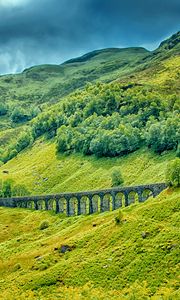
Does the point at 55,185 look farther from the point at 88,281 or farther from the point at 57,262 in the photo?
the point at 88,281

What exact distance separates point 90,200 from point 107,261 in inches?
2256

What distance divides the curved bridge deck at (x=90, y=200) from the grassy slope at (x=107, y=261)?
18.3m

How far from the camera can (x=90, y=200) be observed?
146m

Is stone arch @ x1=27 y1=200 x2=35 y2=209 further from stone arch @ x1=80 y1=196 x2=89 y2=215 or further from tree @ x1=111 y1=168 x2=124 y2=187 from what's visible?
tree @ x1=111 y1=168 x2=124 y2=187

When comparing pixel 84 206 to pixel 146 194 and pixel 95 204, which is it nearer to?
pixel 95 204

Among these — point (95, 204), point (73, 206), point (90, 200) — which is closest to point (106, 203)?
point (90, 200)

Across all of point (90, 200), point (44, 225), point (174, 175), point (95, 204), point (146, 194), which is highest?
point (174, 175)

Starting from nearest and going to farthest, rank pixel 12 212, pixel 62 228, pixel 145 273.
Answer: pixel 145 273
pixel 62 228
pixel 12 212

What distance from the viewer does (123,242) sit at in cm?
9356

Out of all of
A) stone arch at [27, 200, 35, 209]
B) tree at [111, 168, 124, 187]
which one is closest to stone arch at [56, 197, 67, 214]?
stone arch at [27, 200, 35, 209]

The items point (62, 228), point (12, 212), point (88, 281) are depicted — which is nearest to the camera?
point (88, 281)

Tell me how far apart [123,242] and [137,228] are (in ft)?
14.6

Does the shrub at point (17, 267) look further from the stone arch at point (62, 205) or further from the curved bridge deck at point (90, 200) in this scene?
the stone arch at point (62, 205)

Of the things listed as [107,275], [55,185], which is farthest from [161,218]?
[55,185]
